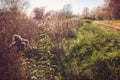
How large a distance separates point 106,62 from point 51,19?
337 inches

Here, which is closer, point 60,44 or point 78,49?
point 78,49

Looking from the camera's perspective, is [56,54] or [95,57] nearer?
[95,57]

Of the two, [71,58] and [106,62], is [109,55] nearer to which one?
[106,62]

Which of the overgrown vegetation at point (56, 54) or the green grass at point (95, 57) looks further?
the green grass at point (95, 57)

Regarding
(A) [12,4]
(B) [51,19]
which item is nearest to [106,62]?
(B) [51,19]

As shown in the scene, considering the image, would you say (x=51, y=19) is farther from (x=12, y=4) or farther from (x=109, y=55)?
(x=109, y=55)

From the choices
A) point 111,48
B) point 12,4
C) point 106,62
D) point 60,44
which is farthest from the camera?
point 12,4

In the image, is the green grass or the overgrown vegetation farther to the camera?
the green grass

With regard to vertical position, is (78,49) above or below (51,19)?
below

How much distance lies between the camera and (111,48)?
44.7 ft

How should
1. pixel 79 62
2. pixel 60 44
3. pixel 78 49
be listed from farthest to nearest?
pixel 60 44
pixel 78 49
pixel 79 62

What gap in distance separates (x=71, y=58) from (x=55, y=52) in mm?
1511

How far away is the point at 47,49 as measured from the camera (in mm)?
14922

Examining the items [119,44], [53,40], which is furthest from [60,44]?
[119,44]
